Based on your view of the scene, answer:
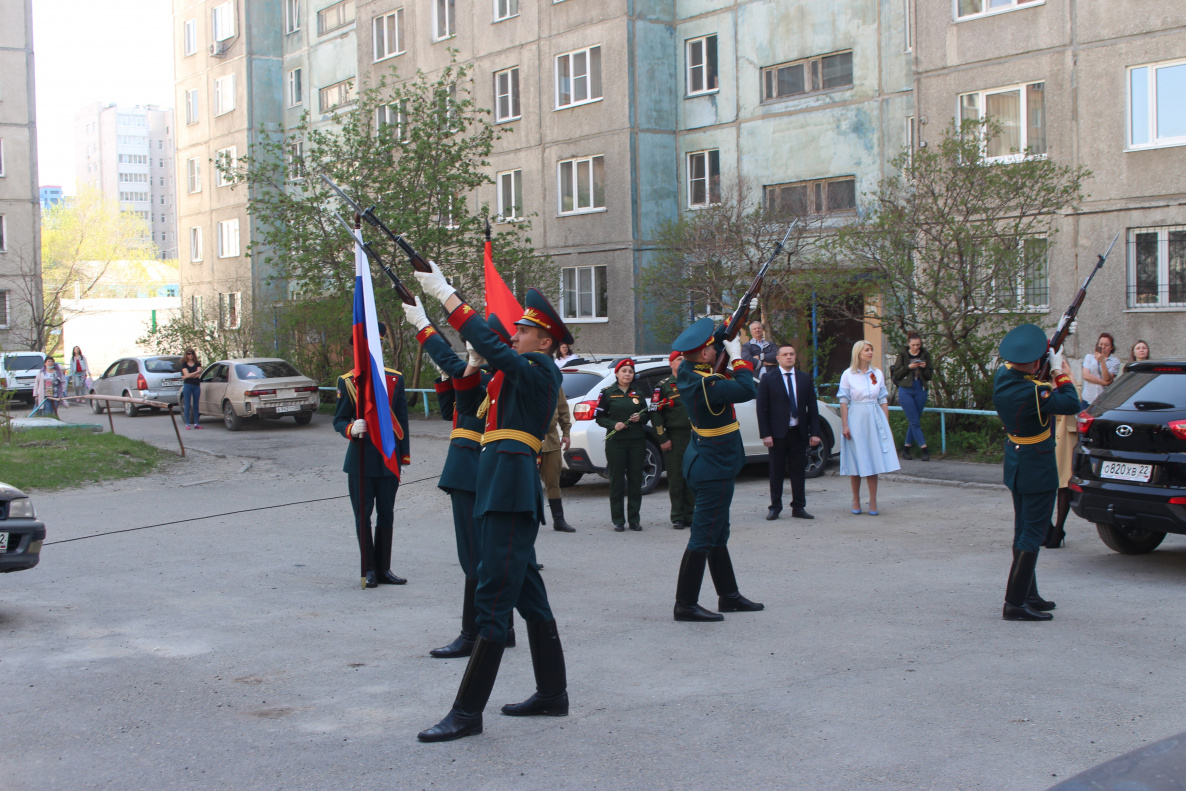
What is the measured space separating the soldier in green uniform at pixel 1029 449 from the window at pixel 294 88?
1491 inches

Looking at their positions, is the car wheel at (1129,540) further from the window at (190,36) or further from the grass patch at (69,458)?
the window at (190,36)

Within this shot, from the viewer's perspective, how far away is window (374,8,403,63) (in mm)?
33250

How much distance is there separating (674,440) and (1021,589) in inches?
185

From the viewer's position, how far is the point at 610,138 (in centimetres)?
2734

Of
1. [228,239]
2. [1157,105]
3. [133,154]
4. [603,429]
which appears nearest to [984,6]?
[1157,105]

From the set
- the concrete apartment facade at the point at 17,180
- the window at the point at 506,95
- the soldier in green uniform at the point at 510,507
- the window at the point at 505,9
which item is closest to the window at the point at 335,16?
the window at the point at 505,9

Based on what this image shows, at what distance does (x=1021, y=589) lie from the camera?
6.66 m

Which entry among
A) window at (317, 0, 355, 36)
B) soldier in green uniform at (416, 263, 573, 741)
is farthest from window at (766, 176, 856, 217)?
soldier in green uniform at (416, 263, 573, 741)

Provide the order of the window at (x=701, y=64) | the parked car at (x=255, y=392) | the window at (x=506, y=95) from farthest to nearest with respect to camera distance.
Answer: the window at (x=506, y=95) < the window at (x=701, y=64) < the parked car at (x=255, y=392)

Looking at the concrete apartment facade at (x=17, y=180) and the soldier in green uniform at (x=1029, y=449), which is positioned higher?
the concrete apartment facade at (x=17, y=180)

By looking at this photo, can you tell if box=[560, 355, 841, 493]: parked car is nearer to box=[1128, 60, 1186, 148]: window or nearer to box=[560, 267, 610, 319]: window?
box=[1128, 60, 1186, 148]: window

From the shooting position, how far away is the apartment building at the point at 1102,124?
1838cm

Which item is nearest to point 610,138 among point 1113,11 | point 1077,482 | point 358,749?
point 1113,11

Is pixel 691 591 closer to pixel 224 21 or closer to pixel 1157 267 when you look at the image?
pixel 1157 267
